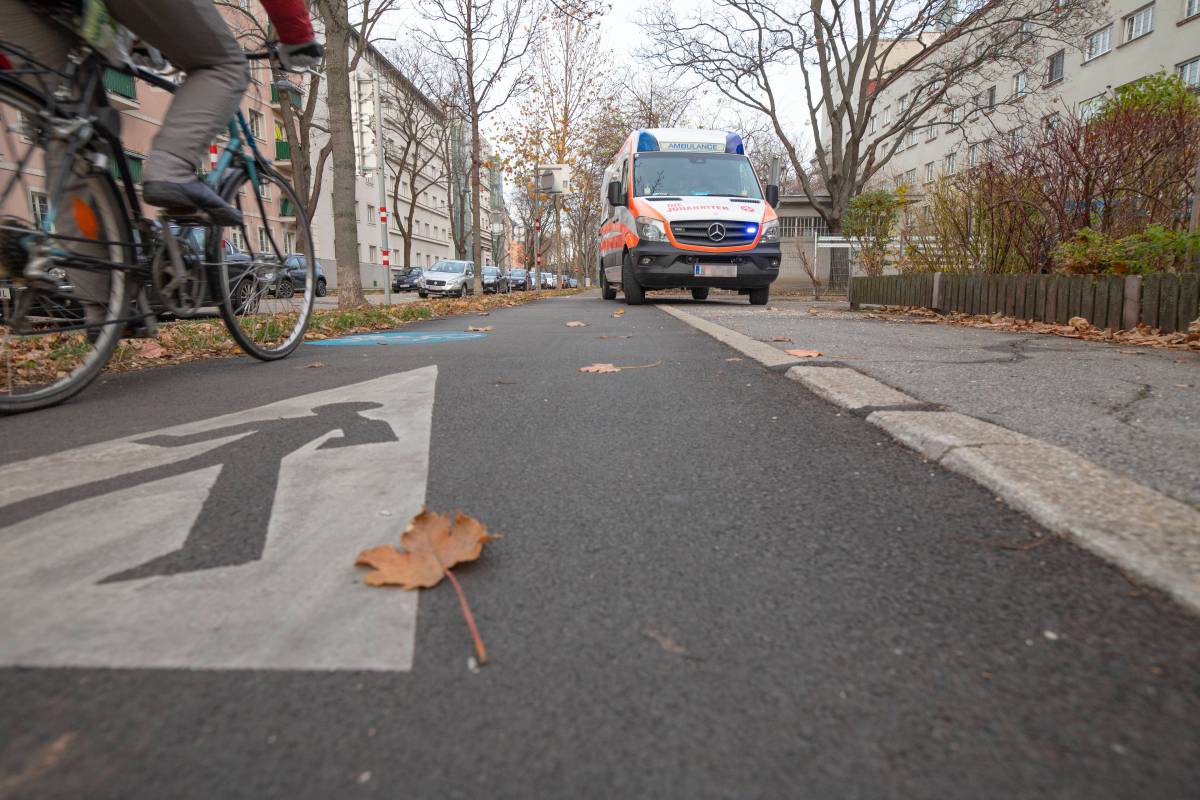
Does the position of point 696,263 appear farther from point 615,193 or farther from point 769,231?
point 615,193

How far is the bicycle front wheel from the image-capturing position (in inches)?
159

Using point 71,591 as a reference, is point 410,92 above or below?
above

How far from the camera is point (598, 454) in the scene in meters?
2.39

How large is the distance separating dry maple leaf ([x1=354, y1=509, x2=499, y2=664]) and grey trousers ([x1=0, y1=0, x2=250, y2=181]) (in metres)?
2.47

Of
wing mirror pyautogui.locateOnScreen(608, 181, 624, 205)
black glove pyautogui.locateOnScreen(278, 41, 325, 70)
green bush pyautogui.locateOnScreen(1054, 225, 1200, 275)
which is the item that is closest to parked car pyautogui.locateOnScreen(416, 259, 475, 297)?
wing mirror pyautogui.locateOnScreen(608, 181, 624, 205)

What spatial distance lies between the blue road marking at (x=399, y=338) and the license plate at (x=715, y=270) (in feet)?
16.8

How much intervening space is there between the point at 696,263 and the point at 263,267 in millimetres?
7726

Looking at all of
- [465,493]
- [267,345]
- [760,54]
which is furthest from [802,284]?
[465,493]

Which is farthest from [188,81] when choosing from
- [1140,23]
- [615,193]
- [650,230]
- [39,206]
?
[1140,23]

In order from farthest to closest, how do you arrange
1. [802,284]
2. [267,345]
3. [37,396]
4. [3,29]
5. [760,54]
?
[802,284]
[760,54]
[267,345]
[37,396]
[3,29]

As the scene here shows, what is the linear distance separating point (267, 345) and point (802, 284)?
2823 centimetres

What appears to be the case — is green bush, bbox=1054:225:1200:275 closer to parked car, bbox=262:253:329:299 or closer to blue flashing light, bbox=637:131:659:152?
parked car, bbox=262:253:329:299

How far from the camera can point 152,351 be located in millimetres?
4930

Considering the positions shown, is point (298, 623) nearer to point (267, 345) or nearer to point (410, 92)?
point (267, 345)
